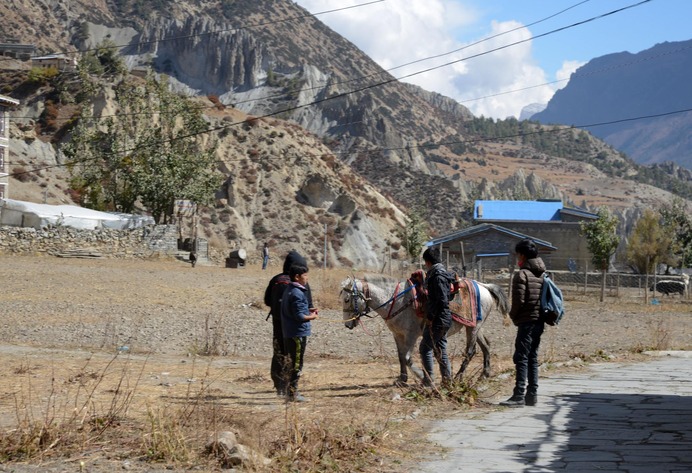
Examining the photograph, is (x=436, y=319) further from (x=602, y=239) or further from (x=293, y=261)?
(x=602, y=239)

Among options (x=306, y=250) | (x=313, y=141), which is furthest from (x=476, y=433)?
(x=313, y=141)

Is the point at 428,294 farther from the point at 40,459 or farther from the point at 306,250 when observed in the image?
the point at 306,250

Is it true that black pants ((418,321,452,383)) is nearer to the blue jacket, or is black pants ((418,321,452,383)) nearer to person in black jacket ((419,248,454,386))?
person in black jacket ((419,248,454,386))

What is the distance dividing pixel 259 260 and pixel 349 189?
30.8m

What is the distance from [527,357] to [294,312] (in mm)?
2983

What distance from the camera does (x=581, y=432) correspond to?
9.38m

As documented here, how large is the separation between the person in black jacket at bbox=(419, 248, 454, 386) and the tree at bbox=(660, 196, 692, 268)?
66.0m

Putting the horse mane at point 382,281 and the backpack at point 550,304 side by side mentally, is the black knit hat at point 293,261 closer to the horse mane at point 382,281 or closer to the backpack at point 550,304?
the horse mane at point 382,281

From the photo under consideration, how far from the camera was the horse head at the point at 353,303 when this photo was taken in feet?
41.2

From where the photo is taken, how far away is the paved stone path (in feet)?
25.9

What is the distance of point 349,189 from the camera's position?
3563 inches

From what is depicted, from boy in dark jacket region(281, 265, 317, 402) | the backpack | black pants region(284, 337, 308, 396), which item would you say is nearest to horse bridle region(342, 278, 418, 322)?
boy in dark jacket region(281, 265, 317, 402)

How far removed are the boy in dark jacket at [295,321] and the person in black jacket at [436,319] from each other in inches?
59.9

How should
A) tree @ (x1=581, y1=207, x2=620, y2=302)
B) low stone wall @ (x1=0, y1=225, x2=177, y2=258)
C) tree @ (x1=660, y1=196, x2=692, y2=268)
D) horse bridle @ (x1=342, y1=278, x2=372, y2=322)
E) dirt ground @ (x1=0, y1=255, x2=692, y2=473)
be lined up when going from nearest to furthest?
dirt ground @ (x1=0, y1=255, x2=692, y2=473)
horse bridle @ (x1=342, y1=278, x2=372, y2=322)
low stone wall @ (x1=0, y1=225, x2=177, y2=258)
tree @ (x1=581, y1=207, x2=620, y2=302)
tree @ (x1=660, y1=196, x2=692, y2=268)
